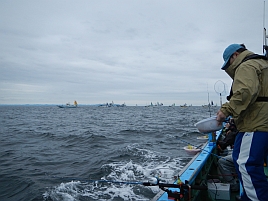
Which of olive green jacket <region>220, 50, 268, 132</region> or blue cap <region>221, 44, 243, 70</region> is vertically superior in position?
blue cap <region>221, 44, 243, 70</region>

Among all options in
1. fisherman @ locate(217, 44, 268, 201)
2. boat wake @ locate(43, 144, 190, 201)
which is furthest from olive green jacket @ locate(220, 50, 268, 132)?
boat wake @ locate(43, 144, 190, 201)

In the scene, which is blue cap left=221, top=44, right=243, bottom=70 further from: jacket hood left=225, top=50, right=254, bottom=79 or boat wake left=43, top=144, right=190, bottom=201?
boat wake left=43, top=144, right=190, bottom=201

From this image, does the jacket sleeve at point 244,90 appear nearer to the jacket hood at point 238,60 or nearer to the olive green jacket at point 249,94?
the olive green jacket at point 249,94

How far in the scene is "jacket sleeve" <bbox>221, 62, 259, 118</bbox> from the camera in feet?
6.72

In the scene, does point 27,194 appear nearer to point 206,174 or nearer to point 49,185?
point 49,185

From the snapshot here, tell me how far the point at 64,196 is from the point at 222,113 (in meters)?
5.08

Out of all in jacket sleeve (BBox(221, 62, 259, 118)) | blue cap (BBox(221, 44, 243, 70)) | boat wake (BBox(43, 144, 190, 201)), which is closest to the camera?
jacket sleeve (BBox(221, 62, 259, 118))

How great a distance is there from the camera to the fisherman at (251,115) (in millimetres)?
2082

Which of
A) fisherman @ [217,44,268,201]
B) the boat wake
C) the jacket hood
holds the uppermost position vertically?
the jacket hood

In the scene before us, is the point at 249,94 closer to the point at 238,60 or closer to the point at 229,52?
the point at 238,60

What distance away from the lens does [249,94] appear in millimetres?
2041

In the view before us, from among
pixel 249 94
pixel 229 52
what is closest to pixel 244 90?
pixel 249 94

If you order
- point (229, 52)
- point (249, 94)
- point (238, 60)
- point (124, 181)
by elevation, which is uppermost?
point (229, 52)

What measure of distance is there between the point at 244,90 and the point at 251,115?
386 mm
